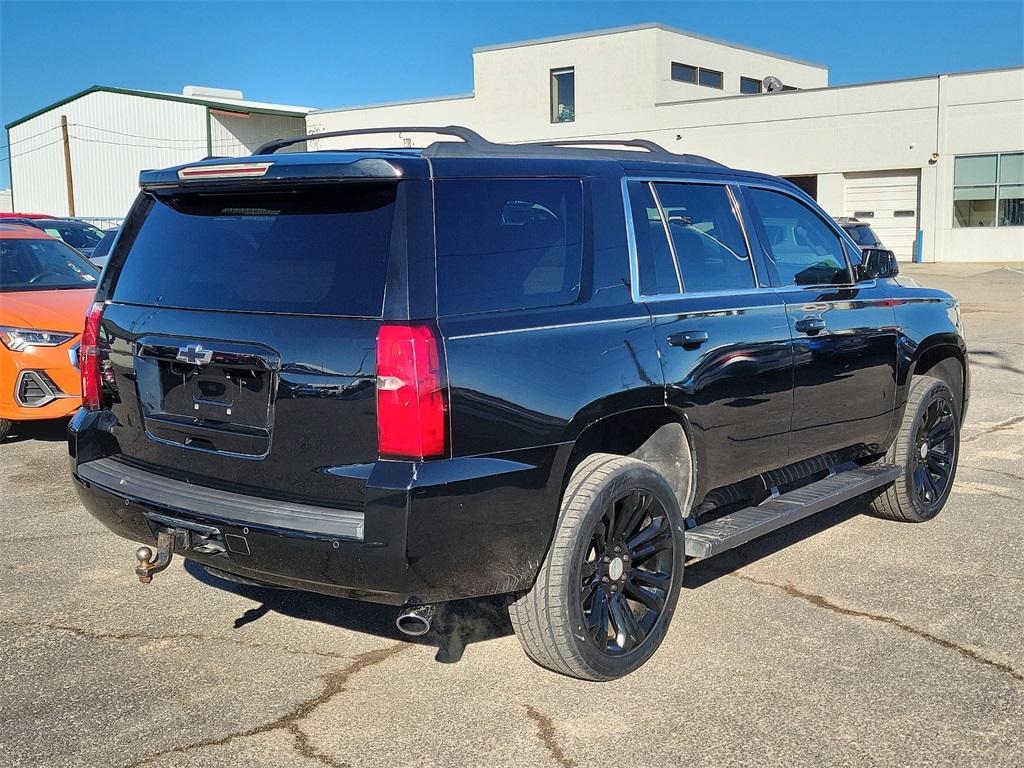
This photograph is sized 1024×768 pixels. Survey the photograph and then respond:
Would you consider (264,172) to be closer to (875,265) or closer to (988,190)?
(875,265)

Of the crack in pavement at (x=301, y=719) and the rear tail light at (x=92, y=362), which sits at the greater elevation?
the rear tail light at (x=92, y=362)

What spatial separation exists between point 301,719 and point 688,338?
2.00 meters

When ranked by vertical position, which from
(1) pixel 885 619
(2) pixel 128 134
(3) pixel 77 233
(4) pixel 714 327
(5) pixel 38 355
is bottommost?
(1) pixel 885 619

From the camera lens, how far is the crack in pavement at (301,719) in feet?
11.1

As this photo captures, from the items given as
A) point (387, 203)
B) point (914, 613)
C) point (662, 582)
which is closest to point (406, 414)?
point (387, 203)

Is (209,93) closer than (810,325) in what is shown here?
No

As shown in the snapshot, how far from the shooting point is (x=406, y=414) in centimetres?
328

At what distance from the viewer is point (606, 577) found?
13.0 feet

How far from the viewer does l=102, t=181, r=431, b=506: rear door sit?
11.1ft

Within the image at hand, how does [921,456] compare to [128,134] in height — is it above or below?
below

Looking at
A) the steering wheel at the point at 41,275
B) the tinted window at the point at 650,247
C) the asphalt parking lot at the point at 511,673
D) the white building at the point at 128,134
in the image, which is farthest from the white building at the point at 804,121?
the tinted window at the point at 650,247

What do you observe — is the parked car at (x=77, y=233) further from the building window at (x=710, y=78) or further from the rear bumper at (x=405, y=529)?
the building window at (x=710, y=78)

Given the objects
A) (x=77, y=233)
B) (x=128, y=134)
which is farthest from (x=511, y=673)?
(x=128, y=134)

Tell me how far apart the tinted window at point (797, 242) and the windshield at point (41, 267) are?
6129 millimetres
